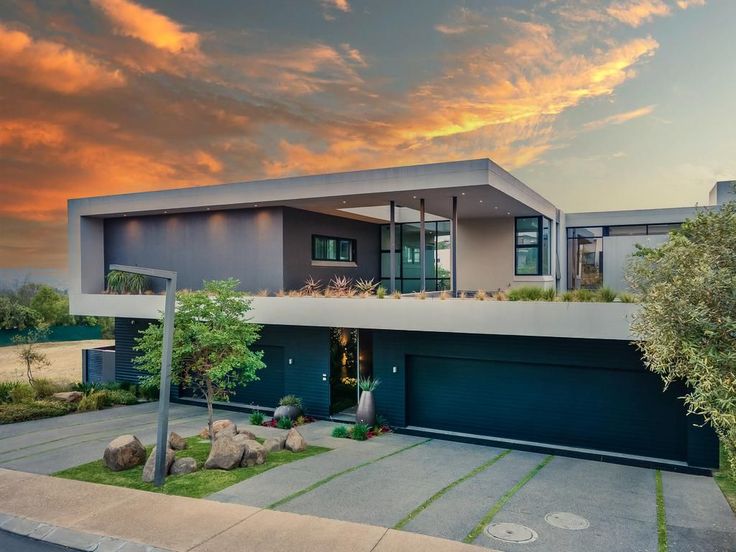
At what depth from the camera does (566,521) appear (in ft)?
28.9

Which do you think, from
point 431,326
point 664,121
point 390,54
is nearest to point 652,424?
point 431,326

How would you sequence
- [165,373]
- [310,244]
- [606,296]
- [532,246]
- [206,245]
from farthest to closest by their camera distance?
[532,246], [310,244], [206,245], [606,296], [165,373]

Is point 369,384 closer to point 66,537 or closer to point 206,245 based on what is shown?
point 66,537

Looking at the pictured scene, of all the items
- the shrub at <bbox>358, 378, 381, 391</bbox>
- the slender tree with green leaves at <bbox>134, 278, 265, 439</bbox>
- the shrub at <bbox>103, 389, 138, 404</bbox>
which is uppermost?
the slender tree with green leaves at <bbox>134, 278, 265, 439</bbox>

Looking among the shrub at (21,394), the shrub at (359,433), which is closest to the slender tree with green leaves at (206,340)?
the shrub at (359,433)

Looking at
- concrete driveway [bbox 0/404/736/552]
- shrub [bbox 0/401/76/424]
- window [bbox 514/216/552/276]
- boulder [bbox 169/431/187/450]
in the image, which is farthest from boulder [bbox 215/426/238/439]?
window [bbox 514/216/552/276]

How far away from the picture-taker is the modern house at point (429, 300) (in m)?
12.8

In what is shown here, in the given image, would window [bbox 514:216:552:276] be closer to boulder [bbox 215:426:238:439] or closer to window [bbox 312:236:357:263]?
window [bbox 312:236:357:263]

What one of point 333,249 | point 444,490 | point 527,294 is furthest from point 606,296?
point 333,249

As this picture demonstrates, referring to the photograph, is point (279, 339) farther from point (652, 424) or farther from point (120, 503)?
point (652, 424)

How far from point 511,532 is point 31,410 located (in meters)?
15.5

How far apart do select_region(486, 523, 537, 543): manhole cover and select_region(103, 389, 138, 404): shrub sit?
15299 millimetres

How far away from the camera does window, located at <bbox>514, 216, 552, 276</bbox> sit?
21828 millimetres

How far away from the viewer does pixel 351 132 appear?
82.4 feet
